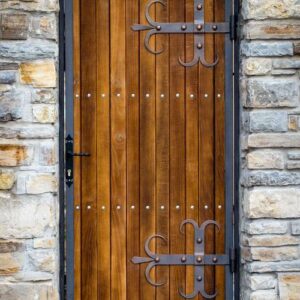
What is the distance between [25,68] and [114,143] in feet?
2.13

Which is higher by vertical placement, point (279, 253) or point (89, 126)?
point (89, 126)

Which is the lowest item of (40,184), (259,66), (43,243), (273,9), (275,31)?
(43,243)

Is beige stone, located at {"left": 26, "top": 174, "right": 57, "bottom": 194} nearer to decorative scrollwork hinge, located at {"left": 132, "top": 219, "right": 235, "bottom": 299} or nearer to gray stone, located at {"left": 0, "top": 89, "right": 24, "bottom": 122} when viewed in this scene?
gray stone, located at {"left": 0, "top": 89, "right": 24, "bottom": 122}

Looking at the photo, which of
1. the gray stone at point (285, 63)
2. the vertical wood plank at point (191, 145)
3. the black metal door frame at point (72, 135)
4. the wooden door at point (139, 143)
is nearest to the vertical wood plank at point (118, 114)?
the wooden door at point (139, 143)

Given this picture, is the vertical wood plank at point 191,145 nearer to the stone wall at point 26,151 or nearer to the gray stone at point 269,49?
the gray stone at point 269,49

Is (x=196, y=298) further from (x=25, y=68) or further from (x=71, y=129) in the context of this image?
(x=25, y=68)

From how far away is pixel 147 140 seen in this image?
3574mm

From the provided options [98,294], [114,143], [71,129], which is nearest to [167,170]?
[114,143]

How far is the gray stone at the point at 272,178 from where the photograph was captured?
132 inches

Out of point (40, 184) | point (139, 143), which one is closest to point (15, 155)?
point (40, 184)

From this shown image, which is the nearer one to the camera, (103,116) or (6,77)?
(6,77)

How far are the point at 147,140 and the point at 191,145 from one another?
252 millimetres

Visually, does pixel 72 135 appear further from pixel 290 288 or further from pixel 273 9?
pixel 290 288

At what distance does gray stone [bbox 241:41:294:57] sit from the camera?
11.0ft
